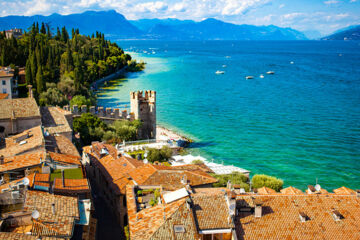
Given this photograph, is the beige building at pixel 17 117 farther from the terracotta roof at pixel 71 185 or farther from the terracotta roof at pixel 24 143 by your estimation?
the terracotta roof at pixel 71 185

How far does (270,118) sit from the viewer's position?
5628cm

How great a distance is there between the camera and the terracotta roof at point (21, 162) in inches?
649

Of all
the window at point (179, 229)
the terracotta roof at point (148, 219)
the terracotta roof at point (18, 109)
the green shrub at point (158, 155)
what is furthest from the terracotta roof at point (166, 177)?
the terracotta roof at point (18, 109)

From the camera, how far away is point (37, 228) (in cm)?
1059

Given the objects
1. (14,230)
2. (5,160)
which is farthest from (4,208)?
(5,160)

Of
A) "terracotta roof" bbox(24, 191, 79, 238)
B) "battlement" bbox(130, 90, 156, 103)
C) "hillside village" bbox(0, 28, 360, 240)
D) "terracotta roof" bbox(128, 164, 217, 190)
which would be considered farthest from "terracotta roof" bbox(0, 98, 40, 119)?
"terracotta roof" bbox(24, 191, 79, 238)

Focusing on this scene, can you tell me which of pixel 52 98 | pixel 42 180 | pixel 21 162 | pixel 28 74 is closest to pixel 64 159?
pixel 21 162

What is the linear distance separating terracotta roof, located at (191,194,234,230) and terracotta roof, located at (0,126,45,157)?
10984 mm

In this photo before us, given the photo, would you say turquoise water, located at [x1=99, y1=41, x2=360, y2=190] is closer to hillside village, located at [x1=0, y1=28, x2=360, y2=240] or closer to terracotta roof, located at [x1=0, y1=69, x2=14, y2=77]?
hillside village, located at [x1=0, y1=28, x2=360, y2=240]

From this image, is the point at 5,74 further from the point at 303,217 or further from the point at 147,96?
the point at 303,217

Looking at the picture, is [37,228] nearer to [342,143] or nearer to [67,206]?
[67,206]

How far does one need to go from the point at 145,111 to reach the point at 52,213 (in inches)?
1078

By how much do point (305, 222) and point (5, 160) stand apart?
13.8 metres

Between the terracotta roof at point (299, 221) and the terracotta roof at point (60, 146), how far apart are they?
38.6 feet
